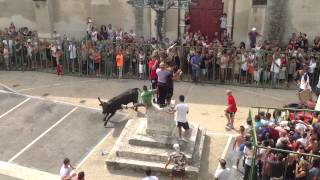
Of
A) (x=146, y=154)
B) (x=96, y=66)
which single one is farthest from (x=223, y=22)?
(x=146, y=154)

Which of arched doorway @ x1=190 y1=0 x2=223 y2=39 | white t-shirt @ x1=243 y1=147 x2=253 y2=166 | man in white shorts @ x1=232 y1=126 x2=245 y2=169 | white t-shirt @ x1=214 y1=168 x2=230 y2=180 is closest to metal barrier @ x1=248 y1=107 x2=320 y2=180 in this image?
white t-shirt @ x1=243 y1=147 x2=253 y2=166

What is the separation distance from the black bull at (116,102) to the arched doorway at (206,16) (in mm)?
6970

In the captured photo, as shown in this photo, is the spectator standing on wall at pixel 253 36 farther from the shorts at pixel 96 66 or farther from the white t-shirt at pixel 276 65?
the shorts at pixel 96 66

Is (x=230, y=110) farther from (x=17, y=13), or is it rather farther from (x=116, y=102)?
(x=17, y=13)

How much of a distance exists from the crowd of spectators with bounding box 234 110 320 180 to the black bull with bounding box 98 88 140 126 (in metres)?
4.67

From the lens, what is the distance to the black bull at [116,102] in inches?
617

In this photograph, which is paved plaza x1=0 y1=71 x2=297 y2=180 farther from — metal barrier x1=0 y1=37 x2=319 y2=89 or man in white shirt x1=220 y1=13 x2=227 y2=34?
man in white shirt x1=220 y1=13 x2=227 y2=34

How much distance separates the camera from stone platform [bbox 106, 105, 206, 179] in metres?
13.2

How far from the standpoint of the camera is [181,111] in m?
13.4

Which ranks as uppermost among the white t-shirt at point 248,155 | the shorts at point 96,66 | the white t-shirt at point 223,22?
the white t-shirt at point 223,22

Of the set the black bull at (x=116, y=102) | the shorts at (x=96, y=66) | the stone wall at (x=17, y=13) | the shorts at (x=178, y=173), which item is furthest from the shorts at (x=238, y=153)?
the stone wall at (x=17, y=13)

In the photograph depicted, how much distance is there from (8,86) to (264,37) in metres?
11.2

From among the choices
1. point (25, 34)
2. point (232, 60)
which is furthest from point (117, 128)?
point (25, 34)

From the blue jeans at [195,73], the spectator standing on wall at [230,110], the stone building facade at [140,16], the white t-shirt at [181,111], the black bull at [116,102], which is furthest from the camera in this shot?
the stone building facade at [140,16]
